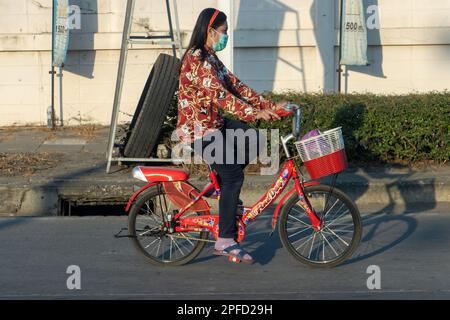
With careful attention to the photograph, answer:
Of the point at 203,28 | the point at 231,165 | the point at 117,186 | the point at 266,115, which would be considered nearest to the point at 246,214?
the point at 231,165

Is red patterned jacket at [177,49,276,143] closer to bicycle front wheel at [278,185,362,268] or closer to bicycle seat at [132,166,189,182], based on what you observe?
bicycle seat at [132,166,189,182]

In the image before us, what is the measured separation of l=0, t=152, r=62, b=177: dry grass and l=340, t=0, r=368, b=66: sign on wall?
4.53 metres

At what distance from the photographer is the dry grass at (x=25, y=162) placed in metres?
9.10

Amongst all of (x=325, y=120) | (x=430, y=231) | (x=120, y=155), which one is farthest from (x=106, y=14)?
(x=430, y=231)

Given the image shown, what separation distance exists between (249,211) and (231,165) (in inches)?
16.3

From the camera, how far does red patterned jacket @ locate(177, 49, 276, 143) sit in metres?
5.99

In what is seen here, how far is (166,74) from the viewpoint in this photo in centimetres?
895

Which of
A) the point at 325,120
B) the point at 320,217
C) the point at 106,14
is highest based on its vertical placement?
the point at 106,14

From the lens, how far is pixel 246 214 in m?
6.30

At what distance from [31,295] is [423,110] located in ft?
16.4

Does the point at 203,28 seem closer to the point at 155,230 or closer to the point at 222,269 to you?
the point at 155,230

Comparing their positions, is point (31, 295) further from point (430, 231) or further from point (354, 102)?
point (354, 102)

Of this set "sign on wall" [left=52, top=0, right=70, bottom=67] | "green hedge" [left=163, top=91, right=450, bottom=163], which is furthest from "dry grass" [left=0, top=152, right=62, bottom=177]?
"green hedge" [left=163, top=91, right=450, bottom=163]

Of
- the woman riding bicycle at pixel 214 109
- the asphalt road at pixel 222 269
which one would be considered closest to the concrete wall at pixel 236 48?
the asphalt road at pixel 222 269
